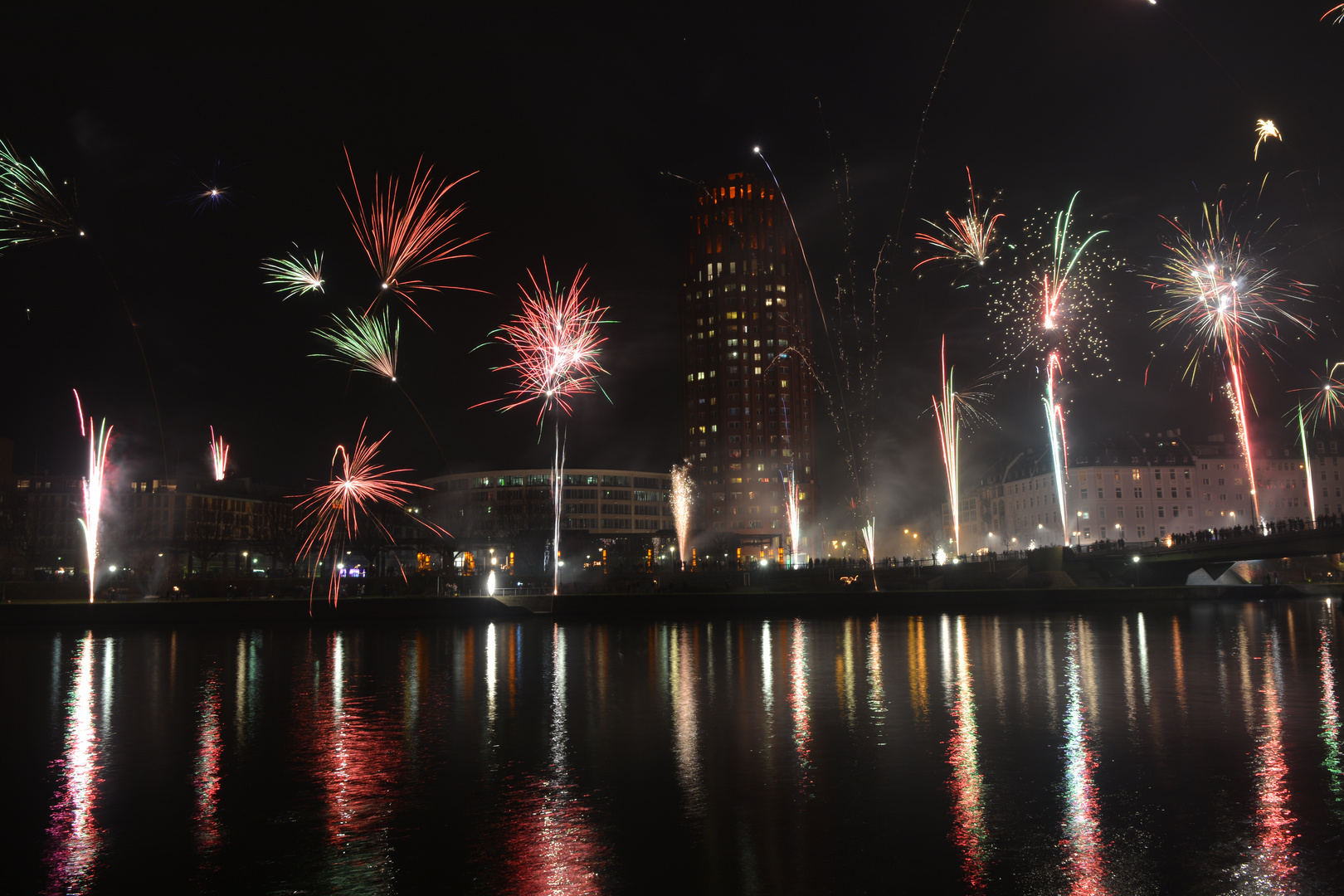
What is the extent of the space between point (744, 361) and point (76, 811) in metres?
146

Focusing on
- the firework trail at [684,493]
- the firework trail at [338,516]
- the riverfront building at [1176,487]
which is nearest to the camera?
the firework trail at [338,516]

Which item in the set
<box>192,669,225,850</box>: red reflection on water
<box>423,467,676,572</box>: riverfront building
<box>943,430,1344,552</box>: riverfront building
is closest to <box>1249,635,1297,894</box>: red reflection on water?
<box>192,669,225,850</box>: red reflection on water

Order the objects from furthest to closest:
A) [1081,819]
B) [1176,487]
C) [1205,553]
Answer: [1176,487] → [1205,553] → [1081,819]

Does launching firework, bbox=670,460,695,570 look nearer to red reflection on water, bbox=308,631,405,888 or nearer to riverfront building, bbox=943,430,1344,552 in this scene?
riverfront building, bbox=943,430,1344,552

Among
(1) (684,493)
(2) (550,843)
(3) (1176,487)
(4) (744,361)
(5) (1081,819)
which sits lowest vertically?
(5) (1081,819)

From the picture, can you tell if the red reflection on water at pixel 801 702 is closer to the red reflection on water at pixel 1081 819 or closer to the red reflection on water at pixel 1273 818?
the red reflection on water at pixel 1081 819

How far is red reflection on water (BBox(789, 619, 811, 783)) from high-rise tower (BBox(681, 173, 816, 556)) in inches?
4610

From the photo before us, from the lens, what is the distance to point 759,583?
81.9 m

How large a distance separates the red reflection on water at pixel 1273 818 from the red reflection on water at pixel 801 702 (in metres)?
6.20

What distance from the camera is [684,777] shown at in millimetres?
14906

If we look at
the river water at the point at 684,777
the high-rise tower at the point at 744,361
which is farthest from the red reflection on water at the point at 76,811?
the high-rise tower at the point at 744,361

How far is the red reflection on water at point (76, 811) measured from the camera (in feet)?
35.2

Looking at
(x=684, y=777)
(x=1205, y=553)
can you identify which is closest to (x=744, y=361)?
(x=1205, y=553)

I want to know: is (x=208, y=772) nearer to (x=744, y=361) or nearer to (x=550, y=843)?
(x=550, y=843)
